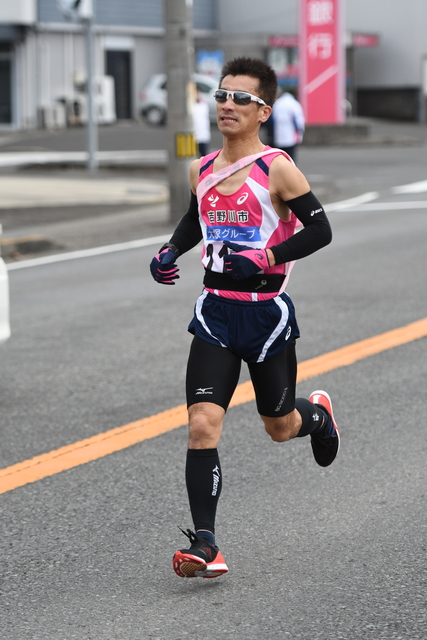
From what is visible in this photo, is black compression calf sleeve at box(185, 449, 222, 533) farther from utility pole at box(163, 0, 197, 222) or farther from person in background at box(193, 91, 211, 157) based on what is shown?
person in background at box(193, 91, 211, 157)

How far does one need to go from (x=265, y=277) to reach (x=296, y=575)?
1114 mm

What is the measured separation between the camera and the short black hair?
430 cm

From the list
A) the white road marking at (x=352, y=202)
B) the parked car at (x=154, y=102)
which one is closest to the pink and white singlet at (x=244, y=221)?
the white road marking at (x=352, y=202)

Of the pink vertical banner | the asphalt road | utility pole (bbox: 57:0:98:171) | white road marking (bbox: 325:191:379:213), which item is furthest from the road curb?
the pink vertical banner

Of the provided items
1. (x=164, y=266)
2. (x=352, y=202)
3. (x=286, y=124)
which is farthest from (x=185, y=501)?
(x=286, y=124)

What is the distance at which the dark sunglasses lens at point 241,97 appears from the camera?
4.23 meters

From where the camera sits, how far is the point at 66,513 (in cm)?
486

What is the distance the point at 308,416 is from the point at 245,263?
957 millimetres

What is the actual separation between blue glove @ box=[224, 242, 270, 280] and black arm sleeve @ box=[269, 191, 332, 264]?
0.20 ft

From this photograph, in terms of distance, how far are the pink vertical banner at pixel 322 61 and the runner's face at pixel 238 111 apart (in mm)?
30007

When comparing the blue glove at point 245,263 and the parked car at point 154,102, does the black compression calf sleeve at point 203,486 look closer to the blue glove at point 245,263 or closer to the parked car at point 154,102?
the blue glove at point 245,263

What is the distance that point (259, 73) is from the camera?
14.1 feet

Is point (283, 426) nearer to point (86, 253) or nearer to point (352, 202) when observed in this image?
point (86, 253)

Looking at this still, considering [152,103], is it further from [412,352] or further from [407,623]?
[407,623]
